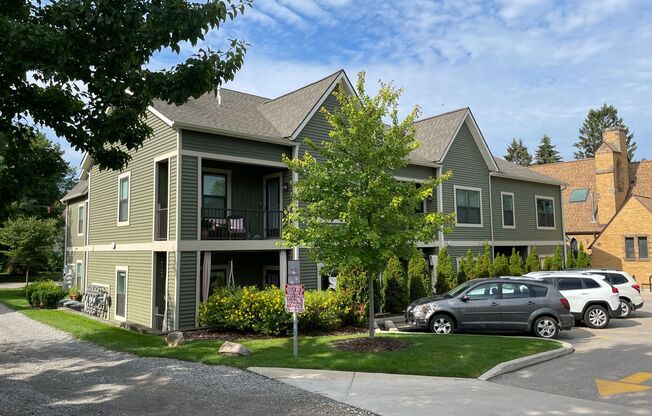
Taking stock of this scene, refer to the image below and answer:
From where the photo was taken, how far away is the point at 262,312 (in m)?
14.0

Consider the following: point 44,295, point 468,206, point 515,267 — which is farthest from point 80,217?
point 515,267

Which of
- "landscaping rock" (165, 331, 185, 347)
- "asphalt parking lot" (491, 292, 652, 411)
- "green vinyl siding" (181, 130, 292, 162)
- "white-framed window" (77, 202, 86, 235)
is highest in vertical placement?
"green vinyl siding" (181, 130, 292, 162)

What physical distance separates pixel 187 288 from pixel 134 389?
6.72 meters

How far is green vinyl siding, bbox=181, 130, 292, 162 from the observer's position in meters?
15.6

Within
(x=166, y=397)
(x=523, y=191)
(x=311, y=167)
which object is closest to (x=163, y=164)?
(x=311, y=167)

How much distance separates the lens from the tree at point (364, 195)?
1115 centimetres

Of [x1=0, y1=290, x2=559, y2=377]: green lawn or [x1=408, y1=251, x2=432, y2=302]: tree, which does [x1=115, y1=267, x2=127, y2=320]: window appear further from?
[x1=408, y1=251, x2=432, y2=302]: tree

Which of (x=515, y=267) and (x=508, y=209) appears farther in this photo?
(x=508, y=209)

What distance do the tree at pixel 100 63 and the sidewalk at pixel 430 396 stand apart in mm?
5301

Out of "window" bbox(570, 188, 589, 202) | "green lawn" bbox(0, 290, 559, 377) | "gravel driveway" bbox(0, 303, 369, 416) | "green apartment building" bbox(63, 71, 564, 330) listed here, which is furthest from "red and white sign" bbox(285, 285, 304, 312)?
"window" bbox(570, 188, 589, 202)

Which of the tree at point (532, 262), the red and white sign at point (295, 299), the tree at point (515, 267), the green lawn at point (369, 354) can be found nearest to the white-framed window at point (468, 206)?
the tree at point (515, 267)

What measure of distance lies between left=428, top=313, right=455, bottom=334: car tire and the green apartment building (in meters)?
2.49

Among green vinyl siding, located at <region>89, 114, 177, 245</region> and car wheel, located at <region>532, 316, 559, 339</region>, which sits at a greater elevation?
green vinyl siding, located at <region>89, 114, 177, 245</region>

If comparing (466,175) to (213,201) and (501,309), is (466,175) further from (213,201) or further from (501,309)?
(213,201)
